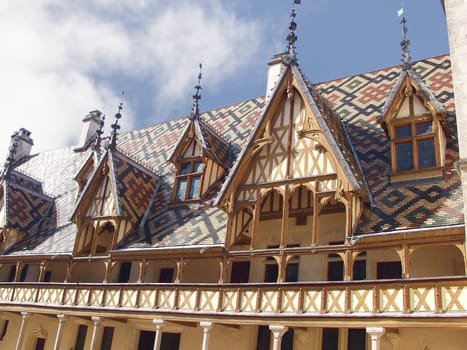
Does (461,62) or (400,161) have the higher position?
(461,62)

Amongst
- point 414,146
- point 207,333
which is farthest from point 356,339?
point 414,146

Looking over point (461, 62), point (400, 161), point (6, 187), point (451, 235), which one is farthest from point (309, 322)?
point (6, 187)

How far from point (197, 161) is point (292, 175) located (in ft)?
21.4

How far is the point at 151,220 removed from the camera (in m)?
21.1

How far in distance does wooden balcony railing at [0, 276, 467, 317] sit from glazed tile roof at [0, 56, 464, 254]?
1.66 m

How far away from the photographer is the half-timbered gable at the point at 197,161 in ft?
69.4

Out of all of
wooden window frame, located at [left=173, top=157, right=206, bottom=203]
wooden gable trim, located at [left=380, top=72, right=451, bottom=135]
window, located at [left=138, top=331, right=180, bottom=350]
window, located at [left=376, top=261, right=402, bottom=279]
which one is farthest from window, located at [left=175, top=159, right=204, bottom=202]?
window, located at [left=376, top=261, right=402, bottom=279]

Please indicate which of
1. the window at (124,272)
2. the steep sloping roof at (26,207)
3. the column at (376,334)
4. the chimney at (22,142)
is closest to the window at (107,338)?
the window at (124,272)

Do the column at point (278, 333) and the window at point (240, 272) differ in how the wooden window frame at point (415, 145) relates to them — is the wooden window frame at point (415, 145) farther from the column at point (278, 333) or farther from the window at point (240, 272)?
the window at point (240, 272)

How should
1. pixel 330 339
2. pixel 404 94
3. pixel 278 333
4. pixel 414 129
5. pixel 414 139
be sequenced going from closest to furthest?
1. pixel 278 333
2. pixel 330 339
3. pixel 414 139
4. pixel 414 129
5. pixel 404 94

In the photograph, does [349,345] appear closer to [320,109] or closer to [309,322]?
[309,322]

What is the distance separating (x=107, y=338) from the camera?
20766mm

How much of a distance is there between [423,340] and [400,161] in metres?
5.44

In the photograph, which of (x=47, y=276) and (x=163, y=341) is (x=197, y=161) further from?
(x=47, y=276)
